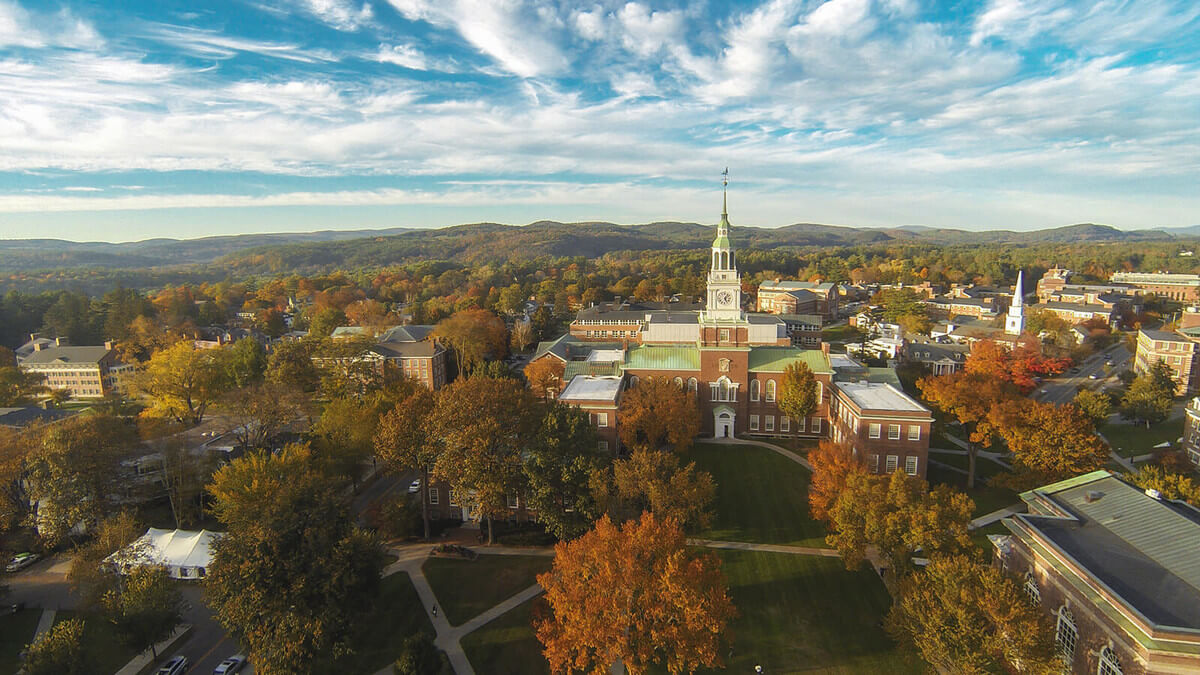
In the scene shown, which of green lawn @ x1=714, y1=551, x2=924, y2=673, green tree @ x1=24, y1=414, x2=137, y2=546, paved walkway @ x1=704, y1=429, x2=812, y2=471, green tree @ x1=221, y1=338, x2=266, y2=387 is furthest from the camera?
green tree @ x1=221, y1=338, x2=266, y2=387

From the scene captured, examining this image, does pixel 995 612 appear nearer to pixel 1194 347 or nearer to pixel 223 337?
pixel 1194 347

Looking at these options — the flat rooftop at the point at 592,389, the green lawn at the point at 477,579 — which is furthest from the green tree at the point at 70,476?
the flat rooftop at the point at 592,389

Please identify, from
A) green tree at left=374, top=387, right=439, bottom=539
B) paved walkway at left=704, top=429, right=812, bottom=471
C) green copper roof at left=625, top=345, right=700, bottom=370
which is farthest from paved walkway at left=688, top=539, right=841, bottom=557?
green copper roof at left=625, top=345, right=700, bottom=370

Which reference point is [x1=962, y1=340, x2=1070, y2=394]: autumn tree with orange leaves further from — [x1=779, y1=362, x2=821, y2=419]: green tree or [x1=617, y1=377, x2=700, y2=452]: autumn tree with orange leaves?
[x1=617, y1=377, x2=700, y2=452]: autumn tree with orange leaves

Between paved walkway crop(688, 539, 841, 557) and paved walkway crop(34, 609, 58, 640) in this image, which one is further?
paved walkway crop(688, 539, 841, 557)

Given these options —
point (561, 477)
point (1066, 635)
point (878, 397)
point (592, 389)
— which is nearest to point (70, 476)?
point (561, 477)

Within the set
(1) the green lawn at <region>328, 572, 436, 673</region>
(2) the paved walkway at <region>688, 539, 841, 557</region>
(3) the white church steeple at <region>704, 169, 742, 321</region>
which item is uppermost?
(3) the white church steeple at <region>704, 169, 742, 321</region>
